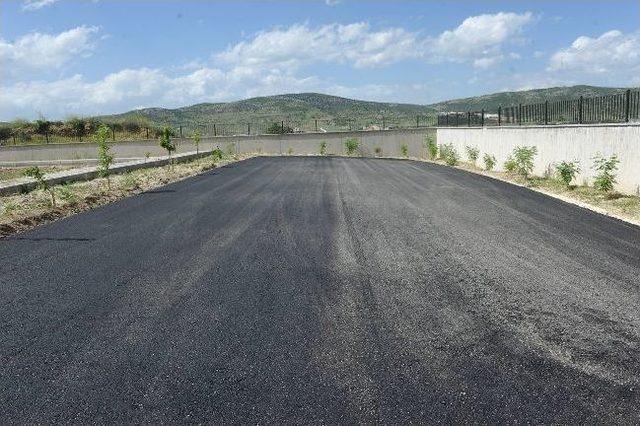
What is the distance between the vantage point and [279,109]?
5128 inches

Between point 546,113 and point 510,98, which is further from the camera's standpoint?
point 510,98

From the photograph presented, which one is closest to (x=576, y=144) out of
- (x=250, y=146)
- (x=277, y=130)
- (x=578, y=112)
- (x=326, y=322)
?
(x=578, y=112)

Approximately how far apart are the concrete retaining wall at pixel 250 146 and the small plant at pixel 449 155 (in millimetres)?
7653

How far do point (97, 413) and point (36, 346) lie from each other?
67.5 inches

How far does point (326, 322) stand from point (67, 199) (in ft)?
40.5

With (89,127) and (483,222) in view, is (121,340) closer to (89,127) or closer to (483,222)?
(483,222)

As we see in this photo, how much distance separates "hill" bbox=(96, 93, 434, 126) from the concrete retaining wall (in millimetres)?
66698

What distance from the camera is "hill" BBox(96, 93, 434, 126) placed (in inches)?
4700

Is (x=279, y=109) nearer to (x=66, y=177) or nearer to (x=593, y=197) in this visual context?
(x=66, y=177)

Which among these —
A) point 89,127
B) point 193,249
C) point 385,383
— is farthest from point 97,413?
point 89,127

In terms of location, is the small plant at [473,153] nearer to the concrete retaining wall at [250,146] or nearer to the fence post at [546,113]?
the fence post at [546,113]

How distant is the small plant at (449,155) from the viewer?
96.3ft

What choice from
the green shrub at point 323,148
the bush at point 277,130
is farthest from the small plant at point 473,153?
the bush at point 277,130

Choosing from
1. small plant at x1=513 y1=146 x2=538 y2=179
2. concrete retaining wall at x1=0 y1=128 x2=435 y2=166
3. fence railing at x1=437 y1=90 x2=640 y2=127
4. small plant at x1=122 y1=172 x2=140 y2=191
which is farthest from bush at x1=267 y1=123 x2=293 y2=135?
small plant at x1=513 y1=146 x2=538 y2=179
